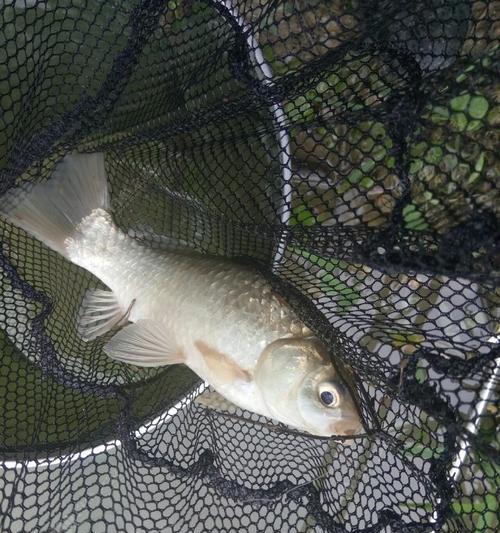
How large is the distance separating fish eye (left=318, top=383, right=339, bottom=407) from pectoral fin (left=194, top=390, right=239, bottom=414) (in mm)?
427

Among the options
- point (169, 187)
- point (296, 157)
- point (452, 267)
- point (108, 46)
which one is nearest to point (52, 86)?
point (108, 46)

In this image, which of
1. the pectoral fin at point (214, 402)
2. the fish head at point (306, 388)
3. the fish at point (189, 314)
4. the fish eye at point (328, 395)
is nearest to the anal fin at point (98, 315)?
the fish at point (189, 314)

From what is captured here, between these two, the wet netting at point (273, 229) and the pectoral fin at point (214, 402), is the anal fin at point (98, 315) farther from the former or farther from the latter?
the pectoral fin at point (214, 402)

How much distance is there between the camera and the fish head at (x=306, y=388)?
1.07 metres

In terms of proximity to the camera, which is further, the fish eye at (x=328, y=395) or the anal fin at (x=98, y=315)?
the anal fin at (x=98, y=315)

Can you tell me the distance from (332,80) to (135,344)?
0.83 m

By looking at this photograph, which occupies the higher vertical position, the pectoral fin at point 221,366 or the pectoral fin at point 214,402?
the pectoral fin at point 221,366

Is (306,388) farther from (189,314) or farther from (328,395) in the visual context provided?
(189,314)

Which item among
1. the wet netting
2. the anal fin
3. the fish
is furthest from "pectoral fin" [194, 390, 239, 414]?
the anal fin

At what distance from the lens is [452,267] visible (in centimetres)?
91

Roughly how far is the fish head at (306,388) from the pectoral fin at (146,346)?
0.25 metres

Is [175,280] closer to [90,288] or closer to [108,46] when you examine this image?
[90,288]

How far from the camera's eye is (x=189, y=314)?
1.26 metres

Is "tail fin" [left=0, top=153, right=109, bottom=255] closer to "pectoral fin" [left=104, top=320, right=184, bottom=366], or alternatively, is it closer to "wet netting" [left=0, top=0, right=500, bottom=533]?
"wet netting" [left=0, top=0, right=500, bottom=533]
